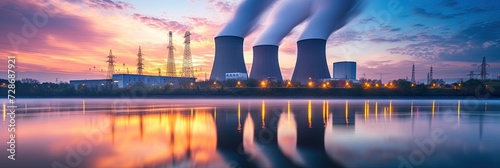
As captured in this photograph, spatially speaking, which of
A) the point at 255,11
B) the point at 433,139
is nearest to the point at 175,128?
the point at 433,139

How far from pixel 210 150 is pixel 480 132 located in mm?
7556

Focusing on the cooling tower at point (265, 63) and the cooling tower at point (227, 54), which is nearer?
the cooling tower at point (227, 54)

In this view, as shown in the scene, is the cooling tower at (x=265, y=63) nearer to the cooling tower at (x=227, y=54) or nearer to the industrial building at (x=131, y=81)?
the cooling tower at (x=227, y=54)

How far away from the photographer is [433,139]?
Answer: 6.54 metres

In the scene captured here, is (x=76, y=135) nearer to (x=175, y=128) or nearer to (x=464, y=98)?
(x=175, y=128)

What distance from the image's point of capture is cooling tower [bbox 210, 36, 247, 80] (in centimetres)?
2734

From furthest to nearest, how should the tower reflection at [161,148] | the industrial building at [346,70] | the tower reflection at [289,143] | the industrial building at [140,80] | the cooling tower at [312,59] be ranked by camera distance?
the industrial building at [346,70] → the industrial building at [140,80] → the cooling tower at [312,59] → the tower reflection at [289,143] → the tower reflection at [161,148]

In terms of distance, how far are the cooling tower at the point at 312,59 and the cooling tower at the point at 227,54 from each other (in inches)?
252

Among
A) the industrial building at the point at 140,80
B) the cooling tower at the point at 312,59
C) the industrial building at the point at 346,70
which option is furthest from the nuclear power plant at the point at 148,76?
the industrial building at the point at 346,70

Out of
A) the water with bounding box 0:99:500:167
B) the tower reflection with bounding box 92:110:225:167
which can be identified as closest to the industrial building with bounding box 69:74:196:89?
the tower reflection with bounding box 92:110:225:167

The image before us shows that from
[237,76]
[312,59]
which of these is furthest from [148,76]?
[312,59]

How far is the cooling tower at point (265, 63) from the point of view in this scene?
3077cm

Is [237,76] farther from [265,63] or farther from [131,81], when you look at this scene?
[131,81]

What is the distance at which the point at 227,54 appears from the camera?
27.5 meters
